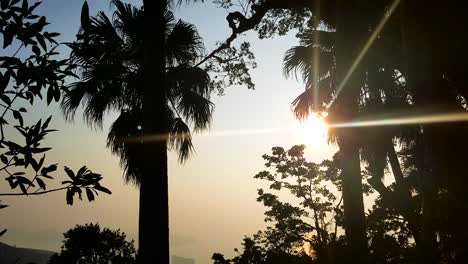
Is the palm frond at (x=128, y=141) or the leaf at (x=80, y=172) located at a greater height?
the palm frond at (x=128, y=141)

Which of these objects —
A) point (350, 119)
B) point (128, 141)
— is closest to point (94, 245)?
point (128, 141)

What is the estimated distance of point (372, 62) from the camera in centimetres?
1241

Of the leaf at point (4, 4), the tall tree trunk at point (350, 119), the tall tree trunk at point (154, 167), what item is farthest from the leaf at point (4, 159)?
the tall tree trunk at point (350, 119)

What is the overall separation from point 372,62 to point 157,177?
8.19m

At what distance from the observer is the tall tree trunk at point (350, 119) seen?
7195 millimetres

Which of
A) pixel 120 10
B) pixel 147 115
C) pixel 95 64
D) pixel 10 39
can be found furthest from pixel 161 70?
pixel 120 10

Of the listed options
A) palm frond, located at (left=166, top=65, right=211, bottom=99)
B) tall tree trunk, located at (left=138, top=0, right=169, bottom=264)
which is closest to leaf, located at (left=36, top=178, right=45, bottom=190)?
tall tree trunk, located at (left=138, top=0, right=169, bottom=264)

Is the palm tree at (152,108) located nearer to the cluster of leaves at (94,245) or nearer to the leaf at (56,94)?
the leaf at (56,94)

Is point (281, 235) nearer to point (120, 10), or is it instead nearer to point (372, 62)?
point (372, 62)

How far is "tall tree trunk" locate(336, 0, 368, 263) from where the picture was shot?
7.19 meters

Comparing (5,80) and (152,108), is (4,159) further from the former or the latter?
(152,108)

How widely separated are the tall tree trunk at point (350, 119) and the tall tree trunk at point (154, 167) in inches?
121

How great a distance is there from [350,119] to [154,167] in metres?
3.49

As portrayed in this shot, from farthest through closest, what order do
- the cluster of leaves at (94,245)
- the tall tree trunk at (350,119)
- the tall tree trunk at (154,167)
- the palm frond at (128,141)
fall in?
the cluster of leaves at (94,245), the palm frond at (128,141), the tall tree trunk at (350,119), the tall tree trunk at (154,167)
